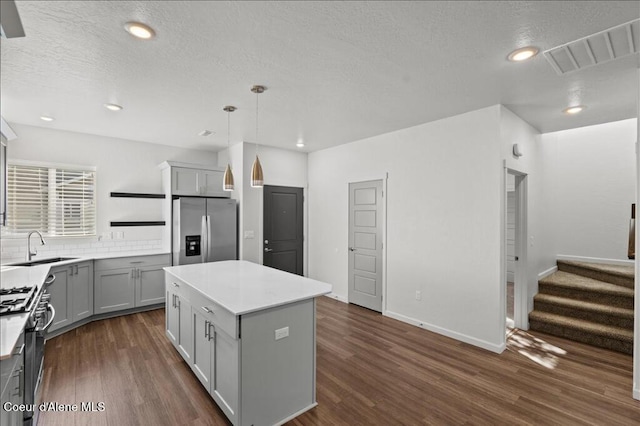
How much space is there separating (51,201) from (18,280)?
6.86ft

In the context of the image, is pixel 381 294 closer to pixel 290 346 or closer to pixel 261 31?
pixel 290 346

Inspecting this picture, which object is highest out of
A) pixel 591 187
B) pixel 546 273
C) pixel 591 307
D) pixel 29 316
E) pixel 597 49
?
pixel 597 49

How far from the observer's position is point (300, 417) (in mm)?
2137

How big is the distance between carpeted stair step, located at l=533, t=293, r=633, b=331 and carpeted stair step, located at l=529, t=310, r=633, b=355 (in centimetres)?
6

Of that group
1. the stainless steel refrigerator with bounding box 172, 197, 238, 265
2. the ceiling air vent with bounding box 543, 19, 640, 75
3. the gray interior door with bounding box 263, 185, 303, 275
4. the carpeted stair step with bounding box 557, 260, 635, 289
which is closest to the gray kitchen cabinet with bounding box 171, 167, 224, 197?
the stainless steel refrigerator with bounding box 172, 197, 238, 265

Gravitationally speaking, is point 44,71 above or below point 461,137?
above

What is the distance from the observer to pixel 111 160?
4617 millimetres

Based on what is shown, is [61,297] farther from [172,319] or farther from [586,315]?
[586,315]

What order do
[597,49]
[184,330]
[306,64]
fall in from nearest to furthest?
[597,49] < [306,64] < [184,330]

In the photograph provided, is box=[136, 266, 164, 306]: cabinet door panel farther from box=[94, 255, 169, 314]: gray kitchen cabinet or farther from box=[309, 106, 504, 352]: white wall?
box=[309, 106, 504, 352]: white wall

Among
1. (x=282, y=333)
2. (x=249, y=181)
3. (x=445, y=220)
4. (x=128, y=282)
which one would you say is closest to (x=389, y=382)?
(x=282, y=333)

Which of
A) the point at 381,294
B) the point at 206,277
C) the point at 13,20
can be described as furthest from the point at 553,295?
the point at 13,20

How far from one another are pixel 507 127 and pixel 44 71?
450 cm

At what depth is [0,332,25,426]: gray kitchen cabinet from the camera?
128 cm
